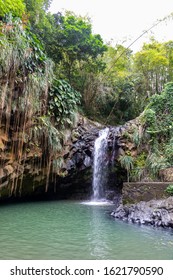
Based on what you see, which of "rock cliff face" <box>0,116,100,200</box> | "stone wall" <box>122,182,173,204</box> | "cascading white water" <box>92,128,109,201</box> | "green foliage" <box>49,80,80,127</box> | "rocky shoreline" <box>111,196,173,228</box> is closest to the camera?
"rocky shoreline" <box>111,196,173,228</box>

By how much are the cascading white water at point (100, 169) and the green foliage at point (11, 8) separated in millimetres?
6499

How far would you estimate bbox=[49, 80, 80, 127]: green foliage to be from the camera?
418 inches

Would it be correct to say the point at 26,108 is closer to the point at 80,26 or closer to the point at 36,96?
the point at 36,96

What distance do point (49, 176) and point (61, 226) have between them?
5.67m

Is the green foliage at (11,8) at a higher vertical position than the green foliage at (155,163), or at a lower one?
higher

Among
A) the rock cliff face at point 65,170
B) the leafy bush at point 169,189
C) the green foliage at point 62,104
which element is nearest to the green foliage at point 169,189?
the leafy bush at point 169,189

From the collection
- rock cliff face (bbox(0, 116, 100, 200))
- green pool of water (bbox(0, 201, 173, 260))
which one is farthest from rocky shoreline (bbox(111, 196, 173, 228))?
rock cliff face (bbox(0, 116, 100, 200))

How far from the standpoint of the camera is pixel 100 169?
12.0 metres

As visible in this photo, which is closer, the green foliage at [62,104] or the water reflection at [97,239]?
the water reflection at [97,239]

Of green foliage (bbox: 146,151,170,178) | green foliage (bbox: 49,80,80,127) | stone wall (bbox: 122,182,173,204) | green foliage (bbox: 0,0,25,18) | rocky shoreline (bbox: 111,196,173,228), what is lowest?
rocky shoreline (bbox: 111,196,173,228)

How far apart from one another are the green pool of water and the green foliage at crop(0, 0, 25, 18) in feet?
21.2

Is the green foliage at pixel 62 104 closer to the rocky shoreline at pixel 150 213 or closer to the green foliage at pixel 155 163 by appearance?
the green foliage at pixel 155 163

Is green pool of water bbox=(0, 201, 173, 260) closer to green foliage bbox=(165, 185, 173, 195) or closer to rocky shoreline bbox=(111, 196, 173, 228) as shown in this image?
rocky shoreline bbox=(111, 196, 173, 228)

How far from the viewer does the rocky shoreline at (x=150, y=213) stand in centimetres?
600
